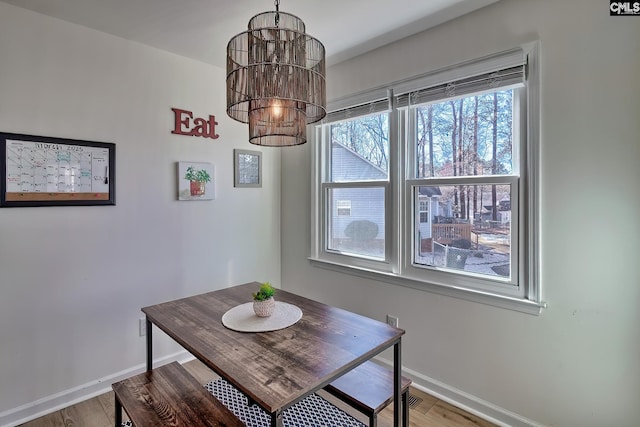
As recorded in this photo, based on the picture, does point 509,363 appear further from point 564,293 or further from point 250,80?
point 250,80

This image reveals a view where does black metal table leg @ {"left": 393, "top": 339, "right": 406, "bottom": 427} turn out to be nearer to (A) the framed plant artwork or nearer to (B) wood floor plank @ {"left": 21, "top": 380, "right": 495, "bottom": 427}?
(B) wood floor plank @ {"left": 21, "top": 380, "right": 495, "bottom": 427}

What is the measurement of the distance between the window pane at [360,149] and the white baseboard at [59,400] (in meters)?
2.23

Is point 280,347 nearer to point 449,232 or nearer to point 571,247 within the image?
point 449,232

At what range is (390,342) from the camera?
136 centimetres

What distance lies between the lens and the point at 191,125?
259cm

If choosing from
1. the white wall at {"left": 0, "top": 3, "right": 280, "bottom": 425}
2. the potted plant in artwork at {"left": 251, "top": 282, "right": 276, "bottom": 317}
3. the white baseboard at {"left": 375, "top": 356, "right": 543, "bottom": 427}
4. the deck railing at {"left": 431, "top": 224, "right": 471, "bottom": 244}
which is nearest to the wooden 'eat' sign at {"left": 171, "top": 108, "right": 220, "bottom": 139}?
the white wall at {"left": 0, "top": 3, "right": 280, "bottom": 425}

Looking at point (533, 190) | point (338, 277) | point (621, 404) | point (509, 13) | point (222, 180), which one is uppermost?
point (509, 13)

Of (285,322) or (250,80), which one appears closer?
(250,80)

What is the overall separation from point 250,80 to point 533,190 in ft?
5.15

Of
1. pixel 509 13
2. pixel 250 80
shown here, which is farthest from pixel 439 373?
pixel 509 13

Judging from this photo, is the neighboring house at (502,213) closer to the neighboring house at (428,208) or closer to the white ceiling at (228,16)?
the neighboring house at (428,208)

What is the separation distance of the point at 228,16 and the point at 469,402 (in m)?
2.85

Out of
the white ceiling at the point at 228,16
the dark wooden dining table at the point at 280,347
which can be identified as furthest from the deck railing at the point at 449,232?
the white ceiling at the point at 228,16

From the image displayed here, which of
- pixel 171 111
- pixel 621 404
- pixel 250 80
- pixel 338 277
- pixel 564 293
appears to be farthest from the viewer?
pixel 338 277
